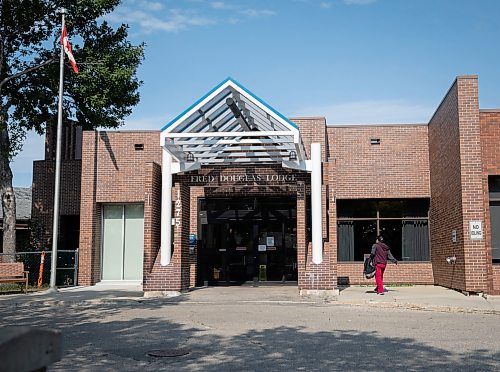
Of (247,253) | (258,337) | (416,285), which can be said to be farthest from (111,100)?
(258,337)

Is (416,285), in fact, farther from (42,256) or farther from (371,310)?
(42,256)

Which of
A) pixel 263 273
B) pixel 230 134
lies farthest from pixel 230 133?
pixel 263 273

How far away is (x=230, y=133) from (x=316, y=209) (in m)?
3.46

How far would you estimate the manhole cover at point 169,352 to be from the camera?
808 cm

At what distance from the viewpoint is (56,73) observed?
24125mm

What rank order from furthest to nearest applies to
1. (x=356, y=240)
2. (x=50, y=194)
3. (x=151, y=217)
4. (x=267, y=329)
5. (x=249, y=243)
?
(x=50, y=194)
(x=356, y=240)
(x=249, y=243)
(x=151, y=217)
(x=267, y=329)

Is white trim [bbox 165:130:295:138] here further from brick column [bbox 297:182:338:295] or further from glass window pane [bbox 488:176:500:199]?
glass window pane [bbox 488:176:500:199]

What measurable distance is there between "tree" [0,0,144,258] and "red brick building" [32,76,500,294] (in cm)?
249

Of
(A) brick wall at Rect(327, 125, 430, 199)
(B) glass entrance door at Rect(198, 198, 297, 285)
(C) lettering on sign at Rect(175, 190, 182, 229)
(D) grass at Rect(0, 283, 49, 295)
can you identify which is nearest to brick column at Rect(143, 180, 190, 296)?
(C) lettering on sign at Rect(175, 190, 182, 229)

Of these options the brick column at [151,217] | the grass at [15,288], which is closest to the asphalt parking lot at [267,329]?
the brick column at [151,217]

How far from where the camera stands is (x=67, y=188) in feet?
78.3

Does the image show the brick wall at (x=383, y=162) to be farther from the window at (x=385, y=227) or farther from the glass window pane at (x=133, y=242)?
the glass window pane at (x=133, y=242)

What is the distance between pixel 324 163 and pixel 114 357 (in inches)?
476

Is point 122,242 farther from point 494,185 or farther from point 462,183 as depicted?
point 494,185
